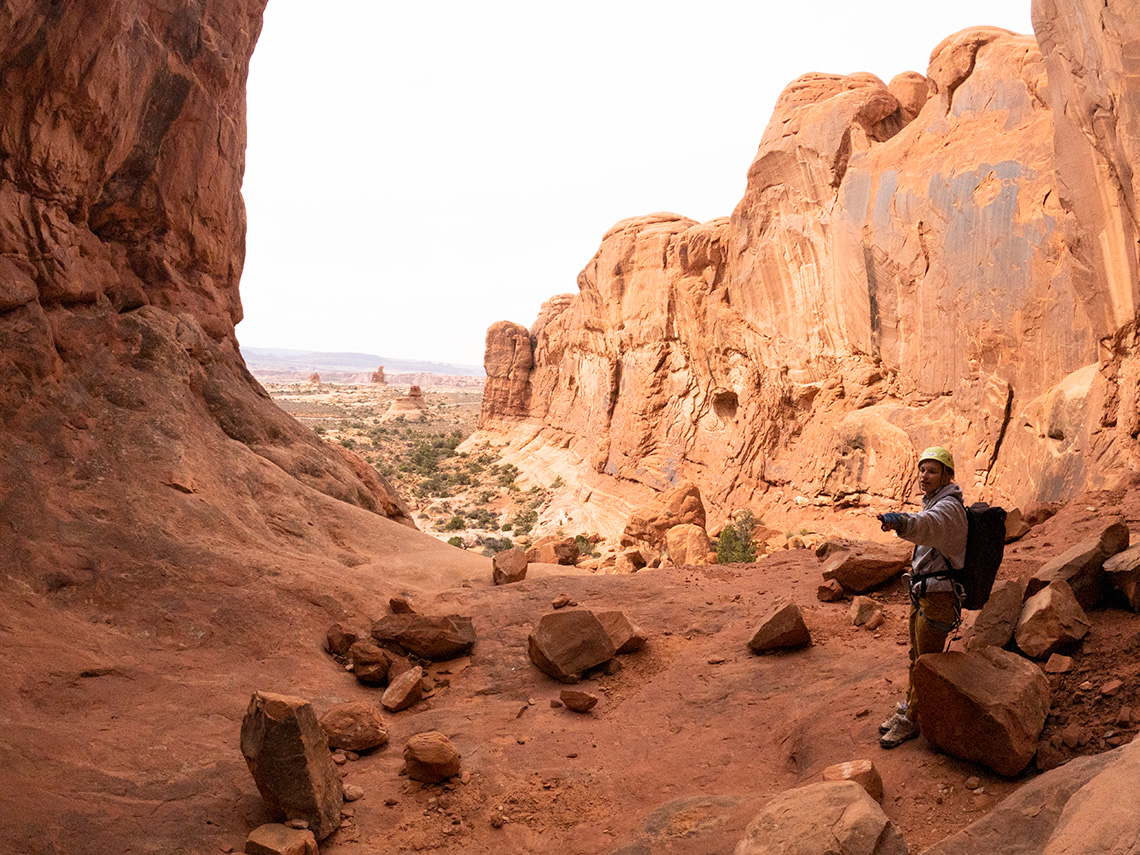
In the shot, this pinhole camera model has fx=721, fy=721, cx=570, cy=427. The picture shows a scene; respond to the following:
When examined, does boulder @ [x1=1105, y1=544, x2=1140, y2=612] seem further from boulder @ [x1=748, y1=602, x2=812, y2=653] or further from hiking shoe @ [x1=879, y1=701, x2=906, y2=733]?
boulder @ [x1=748, y1=602, x2=812, y2=653]

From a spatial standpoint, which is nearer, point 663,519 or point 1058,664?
point 1058,664

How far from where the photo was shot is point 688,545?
15.8 metres

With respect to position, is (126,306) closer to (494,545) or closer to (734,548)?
(734,548)

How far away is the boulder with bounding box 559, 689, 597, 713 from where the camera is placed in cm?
642

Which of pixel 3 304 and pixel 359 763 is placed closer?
pixel 359 763

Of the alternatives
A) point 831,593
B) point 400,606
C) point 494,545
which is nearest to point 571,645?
point 400,606

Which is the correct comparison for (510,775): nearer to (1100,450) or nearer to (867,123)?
(1100,450)

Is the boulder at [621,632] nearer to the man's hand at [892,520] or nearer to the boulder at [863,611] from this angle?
the boulder at [863,611]

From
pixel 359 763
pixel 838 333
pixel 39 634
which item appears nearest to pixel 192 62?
pixel 39 634

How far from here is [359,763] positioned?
5500 millimetres

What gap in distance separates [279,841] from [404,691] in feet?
8.08

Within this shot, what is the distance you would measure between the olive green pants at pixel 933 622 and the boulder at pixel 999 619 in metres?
0.34

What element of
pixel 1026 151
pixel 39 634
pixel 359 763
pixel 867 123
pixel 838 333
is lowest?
pixel 359 763

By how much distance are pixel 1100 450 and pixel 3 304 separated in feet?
50.2
